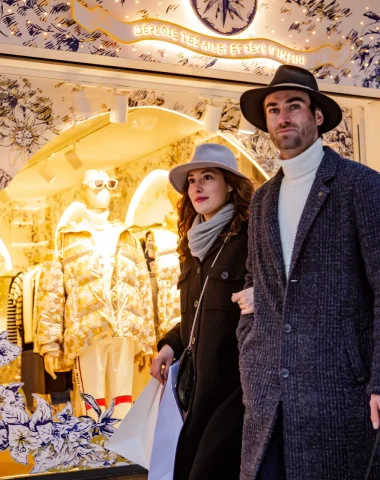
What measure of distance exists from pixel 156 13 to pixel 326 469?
9.26 ft

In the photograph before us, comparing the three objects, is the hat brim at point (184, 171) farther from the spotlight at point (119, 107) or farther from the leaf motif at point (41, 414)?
the leaf motif at point (41, 414)

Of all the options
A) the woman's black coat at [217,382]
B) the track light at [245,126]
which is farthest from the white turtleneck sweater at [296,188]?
the track light at [245,126]

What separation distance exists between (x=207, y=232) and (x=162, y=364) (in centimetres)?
53

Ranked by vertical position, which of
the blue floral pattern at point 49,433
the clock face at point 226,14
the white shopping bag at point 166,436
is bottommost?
the blue floral pattern at point 49,433

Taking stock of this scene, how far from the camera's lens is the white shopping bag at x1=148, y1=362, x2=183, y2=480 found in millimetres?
2914

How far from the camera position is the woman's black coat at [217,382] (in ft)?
9.03

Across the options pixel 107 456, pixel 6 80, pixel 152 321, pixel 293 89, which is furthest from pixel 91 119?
pixel 293 89

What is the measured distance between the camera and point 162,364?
3.08m

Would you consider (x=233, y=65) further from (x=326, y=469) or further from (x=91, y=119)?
(x=326, y=469)

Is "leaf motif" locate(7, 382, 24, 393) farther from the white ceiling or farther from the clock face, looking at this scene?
the clock face

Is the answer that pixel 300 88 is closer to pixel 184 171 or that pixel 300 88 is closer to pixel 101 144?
pixel 184 171

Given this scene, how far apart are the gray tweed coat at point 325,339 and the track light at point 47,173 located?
221 centimetres

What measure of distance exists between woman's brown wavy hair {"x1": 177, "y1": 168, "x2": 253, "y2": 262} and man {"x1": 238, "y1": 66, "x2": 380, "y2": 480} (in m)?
0.44

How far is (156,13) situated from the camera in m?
4.33
